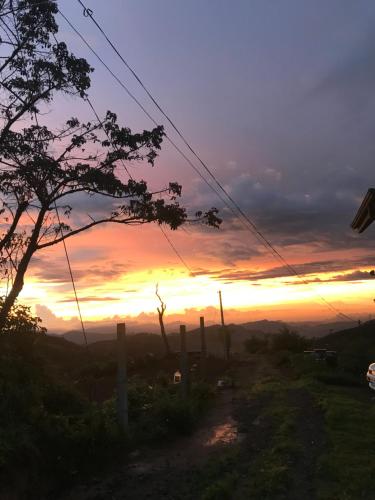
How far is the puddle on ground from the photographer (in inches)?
513

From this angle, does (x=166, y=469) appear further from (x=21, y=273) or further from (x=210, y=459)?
(x=21, y=273)

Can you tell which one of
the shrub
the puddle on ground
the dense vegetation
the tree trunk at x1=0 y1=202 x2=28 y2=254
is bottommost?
the puddle on ground

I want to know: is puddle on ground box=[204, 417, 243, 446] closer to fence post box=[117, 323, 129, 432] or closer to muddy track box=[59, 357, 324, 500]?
muddy track box=[59, 357, 324, 500]

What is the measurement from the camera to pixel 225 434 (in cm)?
1396

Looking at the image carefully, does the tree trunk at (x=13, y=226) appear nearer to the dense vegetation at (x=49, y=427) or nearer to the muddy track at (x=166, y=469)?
the dense vegetation at (x=49, y=427)

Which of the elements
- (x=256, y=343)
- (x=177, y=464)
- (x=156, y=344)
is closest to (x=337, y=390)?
(x=177, y=464)

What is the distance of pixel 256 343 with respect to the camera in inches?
2328

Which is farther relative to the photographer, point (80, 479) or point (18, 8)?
point (18, 8)

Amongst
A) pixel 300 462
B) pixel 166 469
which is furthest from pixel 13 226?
pixel 300 462

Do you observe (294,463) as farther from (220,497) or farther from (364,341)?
(364,341)

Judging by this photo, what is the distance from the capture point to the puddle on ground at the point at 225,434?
42.8 ft

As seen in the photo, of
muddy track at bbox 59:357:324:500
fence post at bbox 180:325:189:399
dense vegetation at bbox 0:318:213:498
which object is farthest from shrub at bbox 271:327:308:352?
dense vegetation at bbox 0:318:213:498

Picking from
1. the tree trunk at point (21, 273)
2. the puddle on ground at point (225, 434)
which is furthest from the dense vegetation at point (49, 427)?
the puddle on ground at point (225, 434)

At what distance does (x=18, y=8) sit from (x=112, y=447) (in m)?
10.2
